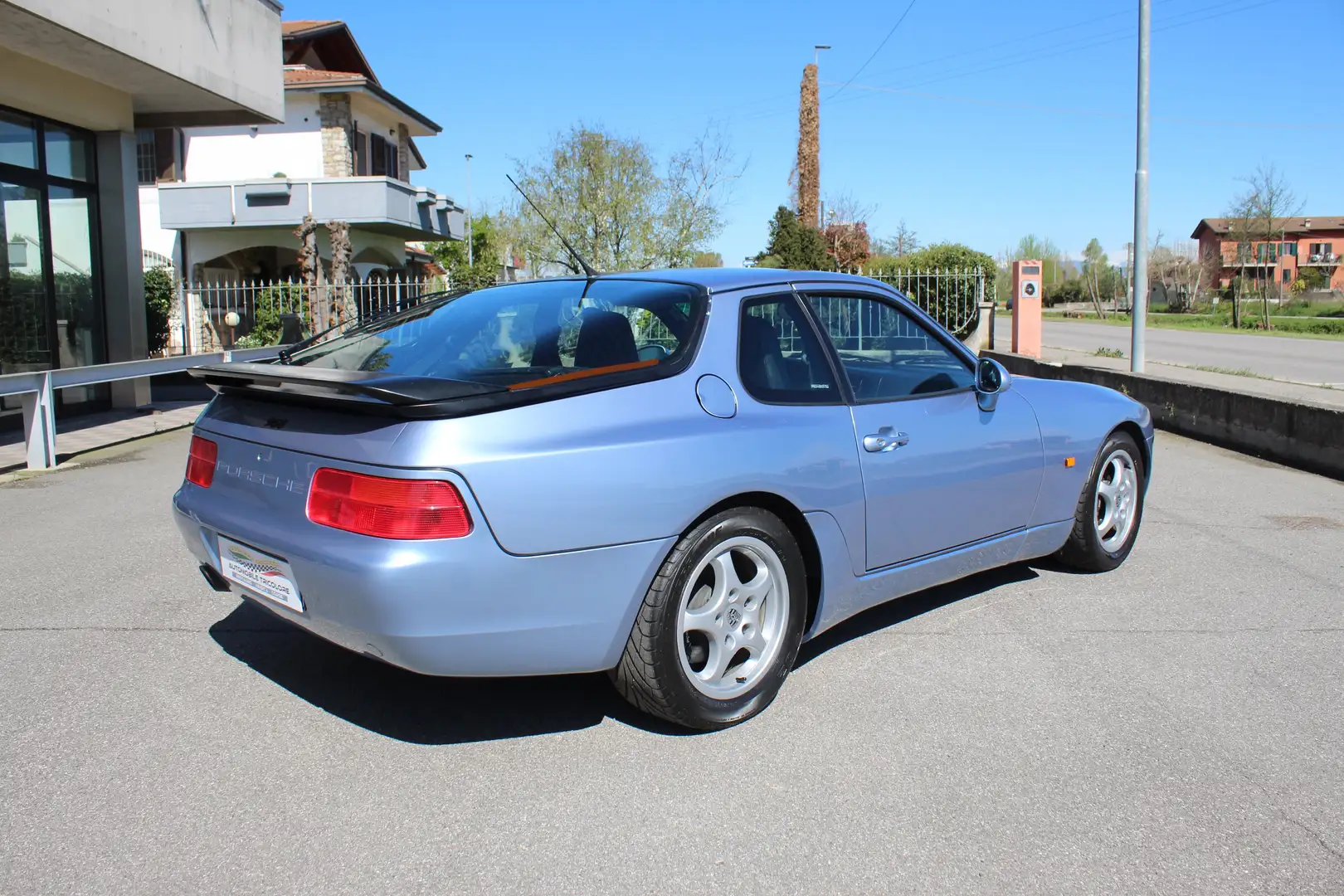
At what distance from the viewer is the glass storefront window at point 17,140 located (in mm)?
11344

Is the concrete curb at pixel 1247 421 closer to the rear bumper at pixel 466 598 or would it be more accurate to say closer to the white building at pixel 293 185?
the rear bumper at pixel 466 598

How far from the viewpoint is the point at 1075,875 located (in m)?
2.67

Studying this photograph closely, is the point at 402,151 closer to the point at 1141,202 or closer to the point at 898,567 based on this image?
the point at 1141,202

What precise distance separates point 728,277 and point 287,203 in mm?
24536

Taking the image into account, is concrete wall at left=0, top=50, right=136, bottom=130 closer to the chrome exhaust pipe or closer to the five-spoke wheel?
the chrome exhaust pipe

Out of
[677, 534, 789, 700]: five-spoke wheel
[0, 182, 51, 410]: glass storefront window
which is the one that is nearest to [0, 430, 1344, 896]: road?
[677, 534, 789, 700]: five-spoke wheel

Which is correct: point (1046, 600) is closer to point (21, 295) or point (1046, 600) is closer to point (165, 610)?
point (165, 610)

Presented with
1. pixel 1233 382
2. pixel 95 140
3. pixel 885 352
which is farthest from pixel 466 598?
pixel 1233 382

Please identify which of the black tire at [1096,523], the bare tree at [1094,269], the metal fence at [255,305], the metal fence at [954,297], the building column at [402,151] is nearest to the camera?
the black tire at [1096,523]

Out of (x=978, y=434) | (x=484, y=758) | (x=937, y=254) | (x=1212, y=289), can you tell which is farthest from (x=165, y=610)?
(x=1212, y=289)

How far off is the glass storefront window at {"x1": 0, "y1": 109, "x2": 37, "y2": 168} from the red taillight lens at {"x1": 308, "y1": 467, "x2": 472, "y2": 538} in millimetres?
10789

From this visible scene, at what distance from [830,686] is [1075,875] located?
4.39 ft

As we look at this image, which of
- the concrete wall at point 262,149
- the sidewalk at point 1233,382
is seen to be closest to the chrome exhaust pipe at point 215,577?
the sidewalk at point 1233,382

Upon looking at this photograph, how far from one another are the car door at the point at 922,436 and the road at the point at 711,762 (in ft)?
1.69
